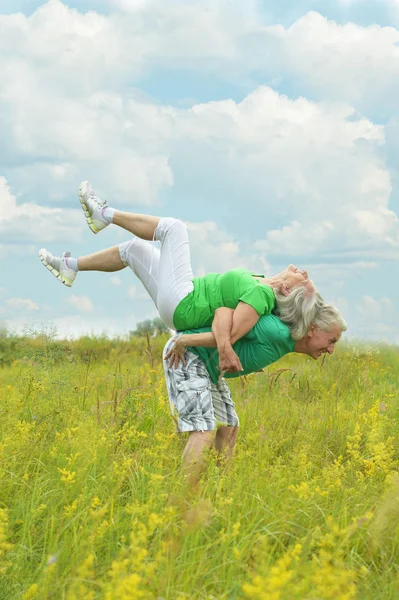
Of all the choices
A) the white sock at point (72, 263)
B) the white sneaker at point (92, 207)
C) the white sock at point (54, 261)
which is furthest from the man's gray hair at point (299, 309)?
the white sock at point (54, 261)

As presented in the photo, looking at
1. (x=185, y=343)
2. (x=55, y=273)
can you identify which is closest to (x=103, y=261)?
(x=55, y=273)

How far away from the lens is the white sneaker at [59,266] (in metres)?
5.64

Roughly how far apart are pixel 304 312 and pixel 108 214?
153 centimetres

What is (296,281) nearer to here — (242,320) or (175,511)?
(242,320)

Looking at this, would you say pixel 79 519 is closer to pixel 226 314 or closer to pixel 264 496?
pixel 264 496

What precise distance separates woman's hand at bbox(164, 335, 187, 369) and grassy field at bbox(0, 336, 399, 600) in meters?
0.49

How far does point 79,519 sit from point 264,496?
968 mm

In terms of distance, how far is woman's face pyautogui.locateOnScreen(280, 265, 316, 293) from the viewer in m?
4.80

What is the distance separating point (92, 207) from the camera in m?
5.27

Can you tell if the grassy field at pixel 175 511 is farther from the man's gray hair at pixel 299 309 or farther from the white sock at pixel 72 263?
the white sock at pixel 72 263

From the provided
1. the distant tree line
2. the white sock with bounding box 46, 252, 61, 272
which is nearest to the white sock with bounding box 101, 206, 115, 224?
the white sock with bounding box 46, 252, 61, 272

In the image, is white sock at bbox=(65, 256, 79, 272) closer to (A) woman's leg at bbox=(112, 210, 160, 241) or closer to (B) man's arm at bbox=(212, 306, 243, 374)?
(A) woman's leg at bbox=(112, 210, 160, 241)

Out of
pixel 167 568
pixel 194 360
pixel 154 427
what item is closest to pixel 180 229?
pixel 194 360

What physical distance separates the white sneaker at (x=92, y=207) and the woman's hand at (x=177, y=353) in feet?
3.54
